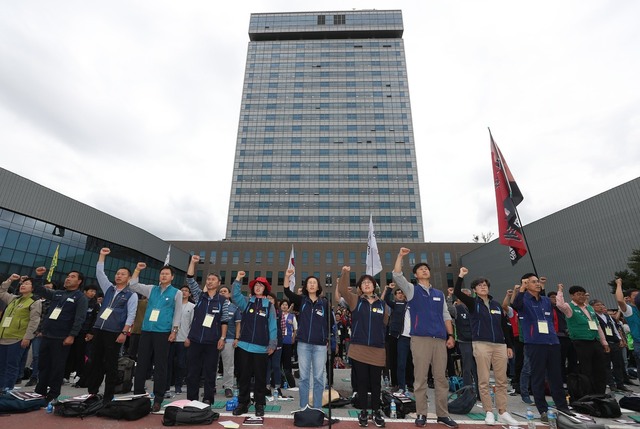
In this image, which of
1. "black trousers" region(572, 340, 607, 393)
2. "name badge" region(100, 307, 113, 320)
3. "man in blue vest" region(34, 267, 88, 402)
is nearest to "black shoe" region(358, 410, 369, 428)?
"name badge" region(100, 307, 113, 320)

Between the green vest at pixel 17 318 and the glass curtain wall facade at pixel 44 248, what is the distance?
26798 mm

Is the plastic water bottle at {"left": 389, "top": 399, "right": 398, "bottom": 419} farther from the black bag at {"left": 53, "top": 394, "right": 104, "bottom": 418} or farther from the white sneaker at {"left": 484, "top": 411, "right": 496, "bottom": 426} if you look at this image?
the black bag at {"left": 53, "top": 394, "right": 104, "bottom": 418}

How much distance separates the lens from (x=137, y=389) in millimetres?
5605

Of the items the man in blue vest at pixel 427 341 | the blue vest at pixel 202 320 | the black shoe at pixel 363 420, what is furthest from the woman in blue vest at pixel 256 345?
the man in blue vest at pixel 427 341

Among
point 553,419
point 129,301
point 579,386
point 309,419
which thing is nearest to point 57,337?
point 129,301

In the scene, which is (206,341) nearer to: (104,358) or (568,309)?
(104,358)

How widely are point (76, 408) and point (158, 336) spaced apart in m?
1.40

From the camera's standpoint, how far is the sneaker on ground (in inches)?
187

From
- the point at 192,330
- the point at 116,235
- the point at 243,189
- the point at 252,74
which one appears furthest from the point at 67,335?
the point at 252,74

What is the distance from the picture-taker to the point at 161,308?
5723 mm

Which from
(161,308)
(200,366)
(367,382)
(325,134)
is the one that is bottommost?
(367,382)

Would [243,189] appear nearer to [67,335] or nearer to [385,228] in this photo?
[385,228]

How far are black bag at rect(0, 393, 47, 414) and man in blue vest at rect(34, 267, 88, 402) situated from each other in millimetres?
283

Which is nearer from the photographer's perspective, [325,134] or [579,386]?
[579,386]
